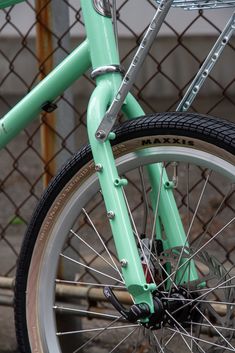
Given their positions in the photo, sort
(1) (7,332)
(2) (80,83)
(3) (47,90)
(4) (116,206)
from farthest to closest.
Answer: (2) (80,83) < (1) (7,332) < (3) (47,90) < (4) (116,206)

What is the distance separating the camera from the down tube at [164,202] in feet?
6.93

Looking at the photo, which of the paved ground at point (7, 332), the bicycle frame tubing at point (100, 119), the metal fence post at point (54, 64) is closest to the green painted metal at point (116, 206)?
the bicycle frame tubing at point (100, 119)

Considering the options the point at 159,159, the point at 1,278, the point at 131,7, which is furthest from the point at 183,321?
the point at 131,7

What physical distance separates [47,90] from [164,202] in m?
0.42

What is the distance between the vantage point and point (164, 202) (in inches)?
83.8

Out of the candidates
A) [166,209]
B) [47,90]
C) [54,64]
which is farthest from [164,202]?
[54,64]

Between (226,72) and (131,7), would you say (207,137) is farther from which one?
(226,72)

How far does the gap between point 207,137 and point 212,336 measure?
838mm

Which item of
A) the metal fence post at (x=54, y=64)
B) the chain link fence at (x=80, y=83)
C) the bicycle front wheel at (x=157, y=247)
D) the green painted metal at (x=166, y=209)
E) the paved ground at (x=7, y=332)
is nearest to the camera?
the bicycle front wheel at (x=157, y=247)

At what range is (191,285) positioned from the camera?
6.72 ft

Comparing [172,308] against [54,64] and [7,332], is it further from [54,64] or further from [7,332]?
[7,332]

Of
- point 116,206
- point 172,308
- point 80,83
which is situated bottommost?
point 172,308

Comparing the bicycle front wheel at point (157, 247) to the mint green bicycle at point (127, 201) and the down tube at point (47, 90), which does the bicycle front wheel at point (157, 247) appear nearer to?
the mint green bicycle at point (127, 201)

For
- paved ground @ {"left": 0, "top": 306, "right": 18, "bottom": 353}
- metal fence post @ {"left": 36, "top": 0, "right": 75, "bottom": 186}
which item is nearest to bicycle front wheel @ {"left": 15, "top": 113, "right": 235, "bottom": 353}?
metal fence post @ {"left": 36, "top": 0, "right": 75, "bottom": 186}
